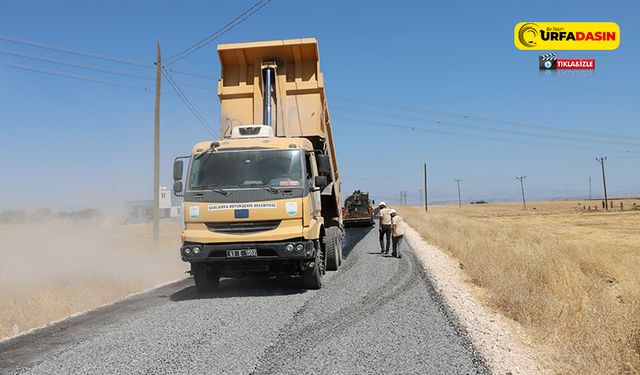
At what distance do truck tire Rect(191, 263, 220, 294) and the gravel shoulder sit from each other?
4.22 meters

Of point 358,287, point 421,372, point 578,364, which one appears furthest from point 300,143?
point 578,364

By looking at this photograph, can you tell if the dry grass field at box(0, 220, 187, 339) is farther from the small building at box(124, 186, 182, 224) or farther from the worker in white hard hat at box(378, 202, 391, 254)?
the small building at box(124, 186, 182, 224)

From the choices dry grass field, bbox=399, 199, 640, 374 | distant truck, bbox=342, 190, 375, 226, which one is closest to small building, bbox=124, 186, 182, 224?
distant truck, bbox=342, 190, 375, 226

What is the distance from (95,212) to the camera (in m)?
62.8

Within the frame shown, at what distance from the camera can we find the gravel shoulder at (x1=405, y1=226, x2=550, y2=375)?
475 centimetres

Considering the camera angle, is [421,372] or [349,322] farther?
[349,322]

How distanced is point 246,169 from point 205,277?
7.09 ft

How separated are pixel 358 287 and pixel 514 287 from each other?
110 inches

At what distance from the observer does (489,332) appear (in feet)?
19.6

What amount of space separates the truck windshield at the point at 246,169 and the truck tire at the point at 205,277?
4.74ft

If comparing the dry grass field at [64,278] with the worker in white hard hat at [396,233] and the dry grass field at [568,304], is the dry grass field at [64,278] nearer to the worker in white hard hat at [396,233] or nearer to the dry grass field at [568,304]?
the worker in white hard hat at [396,233]

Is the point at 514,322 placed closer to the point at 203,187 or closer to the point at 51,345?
the point at 203,187

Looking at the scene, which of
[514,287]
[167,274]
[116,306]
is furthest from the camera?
[167,274]

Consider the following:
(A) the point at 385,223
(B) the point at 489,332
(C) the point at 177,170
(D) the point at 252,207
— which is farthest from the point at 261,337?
(A) the point at 385,223
